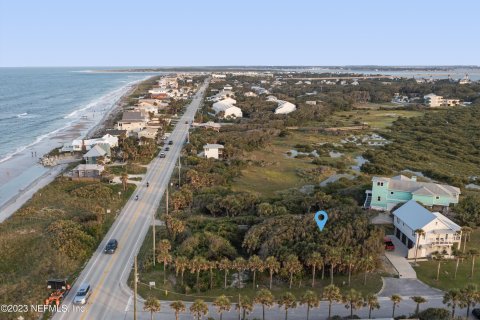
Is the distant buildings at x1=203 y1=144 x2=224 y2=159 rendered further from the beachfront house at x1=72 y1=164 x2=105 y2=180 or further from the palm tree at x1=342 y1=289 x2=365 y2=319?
the palm tree at x1=342 y1=289 x2=365 y2=319

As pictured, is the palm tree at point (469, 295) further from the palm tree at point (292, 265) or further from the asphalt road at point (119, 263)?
the asphalt road at point (119, 263)

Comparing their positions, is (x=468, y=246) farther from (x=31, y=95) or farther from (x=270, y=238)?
(x=31, y=95)

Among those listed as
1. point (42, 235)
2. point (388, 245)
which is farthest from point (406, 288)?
point (42, 235)

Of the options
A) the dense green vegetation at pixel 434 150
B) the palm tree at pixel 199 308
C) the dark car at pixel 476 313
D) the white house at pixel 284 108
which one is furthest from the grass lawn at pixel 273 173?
the white house at pixel 284 108

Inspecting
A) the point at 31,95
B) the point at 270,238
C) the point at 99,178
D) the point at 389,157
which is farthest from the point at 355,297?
the point at 31,95

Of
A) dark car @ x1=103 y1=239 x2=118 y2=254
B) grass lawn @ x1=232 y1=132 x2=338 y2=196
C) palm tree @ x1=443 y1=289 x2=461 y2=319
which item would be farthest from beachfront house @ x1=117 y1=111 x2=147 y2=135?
palm tree @ x1=443 y1=289 x2=461 y2=319

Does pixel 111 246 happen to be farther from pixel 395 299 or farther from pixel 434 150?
pixel 434 150
